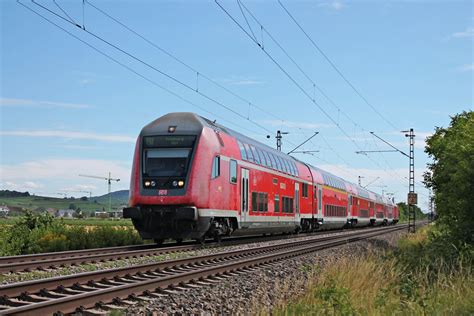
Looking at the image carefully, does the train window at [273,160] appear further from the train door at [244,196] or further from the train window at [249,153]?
the train door at [244,196]

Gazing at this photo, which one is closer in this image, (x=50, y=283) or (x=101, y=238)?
(x=50, y=283)

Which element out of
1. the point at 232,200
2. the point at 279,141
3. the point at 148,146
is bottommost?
the point at 232,200

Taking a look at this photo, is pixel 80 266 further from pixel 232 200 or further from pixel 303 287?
pixel 232 200

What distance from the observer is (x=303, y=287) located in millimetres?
11391

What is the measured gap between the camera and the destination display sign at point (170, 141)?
19047mm

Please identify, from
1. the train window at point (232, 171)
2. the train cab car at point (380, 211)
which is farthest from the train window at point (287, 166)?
the train cab car at point (380, 211)

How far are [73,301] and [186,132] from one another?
37.5 feet

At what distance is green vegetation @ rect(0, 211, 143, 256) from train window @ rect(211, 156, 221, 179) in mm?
5068

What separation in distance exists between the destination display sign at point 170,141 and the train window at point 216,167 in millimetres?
1091

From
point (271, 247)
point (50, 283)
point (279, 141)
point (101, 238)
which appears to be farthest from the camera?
point (279, 141)

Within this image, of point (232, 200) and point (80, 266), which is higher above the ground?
point (232, 200)

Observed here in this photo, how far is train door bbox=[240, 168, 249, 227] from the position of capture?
22.0 m

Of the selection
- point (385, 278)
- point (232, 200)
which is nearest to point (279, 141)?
point (232, 200)

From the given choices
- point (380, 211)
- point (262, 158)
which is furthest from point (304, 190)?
point (380, 211)
